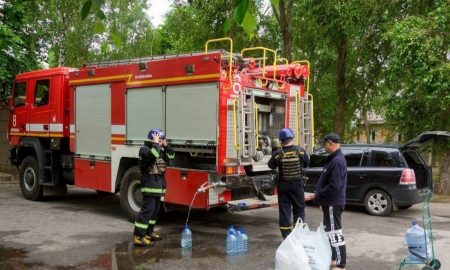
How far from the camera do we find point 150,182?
304 inches

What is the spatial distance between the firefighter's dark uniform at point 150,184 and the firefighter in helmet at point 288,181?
168 cm

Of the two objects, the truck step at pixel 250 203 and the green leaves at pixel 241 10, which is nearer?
the green leaves at pixel 241 10

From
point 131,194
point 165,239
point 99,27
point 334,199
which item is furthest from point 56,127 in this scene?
point 99,27

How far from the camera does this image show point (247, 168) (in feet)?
27.5

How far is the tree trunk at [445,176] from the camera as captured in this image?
50.8 ft

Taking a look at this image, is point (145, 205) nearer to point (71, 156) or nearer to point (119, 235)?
point (119, 235)

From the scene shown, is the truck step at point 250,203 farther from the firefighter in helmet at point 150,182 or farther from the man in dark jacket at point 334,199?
the man in dark jacket at point 334,199

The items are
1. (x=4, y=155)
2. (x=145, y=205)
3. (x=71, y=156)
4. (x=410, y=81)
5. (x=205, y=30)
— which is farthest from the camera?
(x=205, y=30)

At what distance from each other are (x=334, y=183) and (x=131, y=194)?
14.9 ft

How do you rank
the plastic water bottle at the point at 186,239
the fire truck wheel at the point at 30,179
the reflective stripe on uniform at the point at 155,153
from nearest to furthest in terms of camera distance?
the plastic water bottle at the point at 186,239, the reflective stripe on uniform at the point at 155,153, the fire truck wheel at the point at 30,179

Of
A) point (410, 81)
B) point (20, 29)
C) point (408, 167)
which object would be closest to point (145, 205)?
point (408, 167)

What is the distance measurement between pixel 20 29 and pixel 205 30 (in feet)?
21.5

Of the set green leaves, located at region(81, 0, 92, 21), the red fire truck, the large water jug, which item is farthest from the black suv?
green leaves, located at region(81, 0, 92, 21)

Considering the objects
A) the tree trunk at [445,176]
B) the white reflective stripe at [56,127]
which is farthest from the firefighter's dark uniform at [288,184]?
the tree trunk at [445,176]
